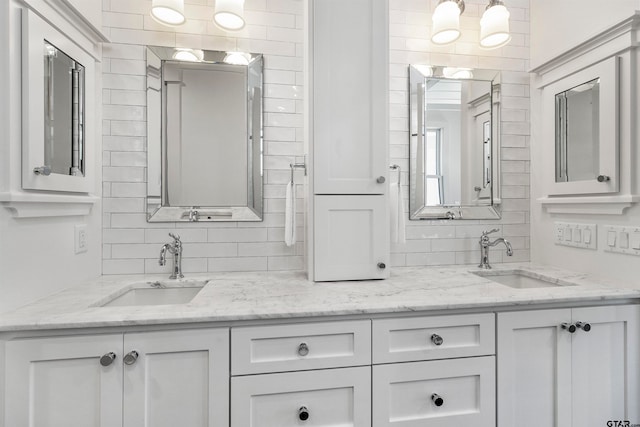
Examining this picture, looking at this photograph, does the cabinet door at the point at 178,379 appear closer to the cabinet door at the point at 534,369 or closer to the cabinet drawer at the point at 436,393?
the cabinet drawer at the point at 436,393

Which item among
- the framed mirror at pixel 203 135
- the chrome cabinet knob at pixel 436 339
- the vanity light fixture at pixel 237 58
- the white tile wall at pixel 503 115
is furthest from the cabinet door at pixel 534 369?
the vanity light fixture at pixel 237 58

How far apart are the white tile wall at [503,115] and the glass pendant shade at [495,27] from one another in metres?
0.14

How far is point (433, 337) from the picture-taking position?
4.21ft

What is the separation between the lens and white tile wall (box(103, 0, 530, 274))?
1.75 metres

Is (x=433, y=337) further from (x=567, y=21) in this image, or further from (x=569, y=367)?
(x=567, y=21)

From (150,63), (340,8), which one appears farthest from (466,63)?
(150,63)

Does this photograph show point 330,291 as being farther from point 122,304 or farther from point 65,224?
point 65,224

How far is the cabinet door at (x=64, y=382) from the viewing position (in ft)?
3.55

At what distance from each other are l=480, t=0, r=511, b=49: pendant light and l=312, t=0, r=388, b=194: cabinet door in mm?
688

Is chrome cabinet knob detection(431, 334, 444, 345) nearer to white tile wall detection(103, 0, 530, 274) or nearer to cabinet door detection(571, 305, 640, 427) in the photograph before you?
cabinet door detection(571, 305, 640, 427)

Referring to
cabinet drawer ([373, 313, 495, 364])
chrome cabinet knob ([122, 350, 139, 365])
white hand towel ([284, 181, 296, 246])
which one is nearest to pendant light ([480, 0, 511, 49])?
white hand towel ([284, 181, 296, 246])

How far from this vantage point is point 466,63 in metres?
2.05

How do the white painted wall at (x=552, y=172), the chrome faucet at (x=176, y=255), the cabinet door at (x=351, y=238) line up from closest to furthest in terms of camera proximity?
the white painted wall at (x=552, y=172) → the cabinet door at (x=351, y=238) → the chrome faucet at (x=176, y=255)

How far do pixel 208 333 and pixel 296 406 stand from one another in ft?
1.40
